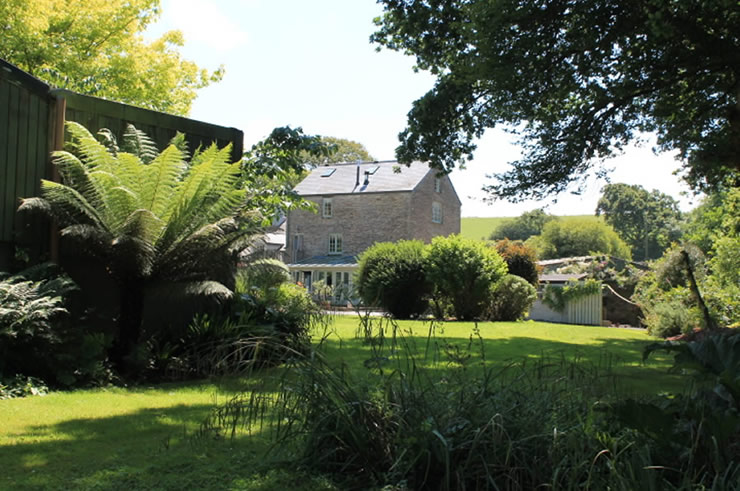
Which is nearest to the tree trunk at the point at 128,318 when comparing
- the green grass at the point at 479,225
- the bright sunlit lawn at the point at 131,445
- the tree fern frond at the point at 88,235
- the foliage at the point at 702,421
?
the tree fern frond at the point at 88,235

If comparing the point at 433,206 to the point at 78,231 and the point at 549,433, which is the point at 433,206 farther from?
the point at 549,433

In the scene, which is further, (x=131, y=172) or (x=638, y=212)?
Result: (x=638, y=212)

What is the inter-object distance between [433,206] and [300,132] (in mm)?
32857

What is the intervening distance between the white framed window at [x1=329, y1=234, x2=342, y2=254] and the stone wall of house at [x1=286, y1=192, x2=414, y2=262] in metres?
0.28

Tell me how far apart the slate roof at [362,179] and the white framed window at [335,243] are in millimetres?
3061

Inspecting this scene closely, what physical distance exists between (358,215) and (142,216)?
35437 mm

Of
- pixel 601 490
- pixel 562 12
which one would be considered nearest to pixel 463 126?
pixel 562 12

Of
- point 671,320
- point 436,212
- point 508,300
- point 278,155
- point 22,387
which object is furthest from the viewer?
point 436,212

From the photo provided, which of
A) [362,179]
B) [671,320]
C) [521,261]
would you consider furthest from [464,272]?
[362,179]

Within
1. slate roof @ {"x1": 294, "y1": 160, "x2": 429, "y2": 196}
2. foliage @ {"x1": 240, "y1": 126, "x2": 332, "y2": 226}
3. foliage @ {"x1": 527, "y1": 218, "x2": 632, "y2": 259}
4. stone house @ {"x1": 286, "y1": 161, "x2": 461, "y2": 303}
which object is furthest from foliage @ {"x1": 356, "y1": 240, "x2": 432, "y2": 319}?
foliage @ {"x1": 527, "y1": 218, "x2": 632, "y2": 259}

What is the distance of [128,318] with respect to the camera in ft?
23.7

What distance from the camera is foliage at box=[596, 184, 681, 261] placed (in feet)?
252

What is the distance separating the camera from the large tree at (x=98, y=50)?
1803cm

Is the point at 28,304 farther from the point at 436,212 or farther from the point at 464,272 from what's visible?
the point at 436,212
